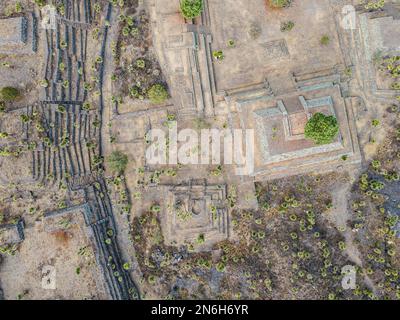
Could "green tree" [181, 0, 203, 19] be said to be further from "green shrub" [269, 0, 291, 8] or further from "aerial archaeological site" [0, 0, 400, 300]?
"green shrub" [269, 0, 291, 8]

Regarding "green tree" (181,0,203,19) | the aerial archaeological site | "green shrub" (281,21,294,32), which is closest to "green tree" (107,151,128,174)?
the aerial archaeological site

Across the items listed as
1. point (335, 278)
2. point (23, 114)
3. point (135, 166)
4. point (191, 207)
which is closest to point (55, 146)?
point (23, 114)

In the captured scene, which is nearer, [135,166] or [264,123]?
[264,123]

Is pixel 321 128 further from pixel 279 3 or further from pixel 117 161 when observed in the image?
pixel 117 161

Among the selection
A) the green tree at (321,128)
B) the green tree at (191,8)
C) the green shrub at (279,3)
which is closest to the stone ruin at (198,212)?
the green tree at (321,128)

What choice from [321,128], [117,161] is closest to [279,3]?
[321,128]
